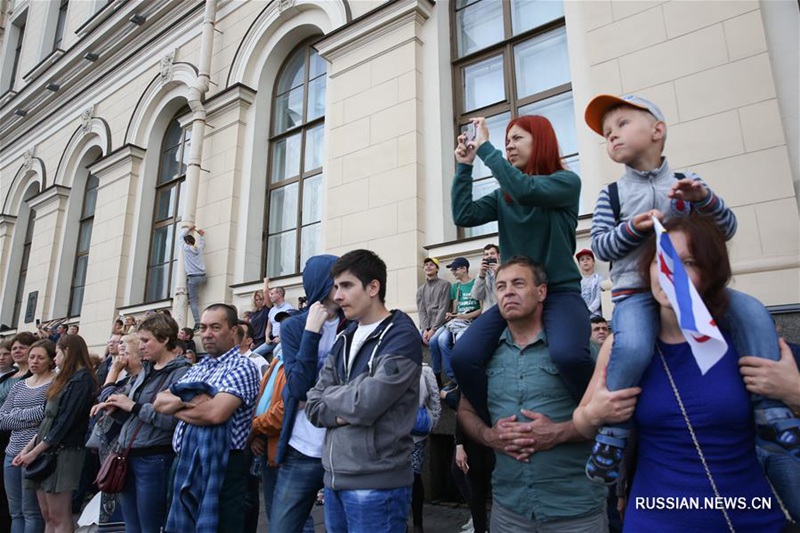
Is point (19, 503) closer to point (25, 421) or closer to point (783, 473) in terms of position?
point (25, 421)

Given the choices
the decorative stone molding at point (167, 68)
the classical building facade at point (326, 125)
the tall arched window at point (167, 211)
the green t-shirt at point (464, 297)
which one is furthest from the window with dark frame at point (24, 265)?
the green t-shirt at point (464, 297)

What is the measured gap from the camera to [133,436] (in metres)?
3.15

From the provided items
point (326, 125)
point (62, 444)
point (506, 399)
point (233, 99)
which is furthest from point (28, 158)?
point (506, 399)

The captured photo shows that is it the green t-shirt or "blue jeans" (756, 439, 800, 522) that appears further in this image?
the green t-shirt

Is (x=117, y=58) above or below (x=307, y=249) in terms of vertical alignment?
above

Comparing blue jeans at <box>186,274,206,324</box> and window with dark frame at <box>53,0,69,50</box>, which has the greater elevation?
window with dark frame at <box>53,0,69,50</box>

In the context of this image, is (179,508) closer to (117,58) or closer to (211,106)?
(211,106)

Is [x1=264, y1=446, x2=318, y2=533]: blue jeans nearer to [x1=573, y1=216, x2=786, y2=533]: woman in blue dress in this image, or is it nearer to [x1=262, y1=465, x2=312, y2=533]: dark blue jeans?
[x1=262, y1=465, x2=312, y2=533]: dark blue jeans

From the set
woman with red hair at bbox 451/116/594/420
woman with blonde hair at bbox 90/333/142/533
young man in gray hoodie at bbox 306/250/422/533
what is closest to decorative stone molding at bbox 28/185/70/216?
woman with blonde hair at bbox 90/333/142/533

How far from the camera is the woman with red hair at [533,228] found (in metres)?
2.00

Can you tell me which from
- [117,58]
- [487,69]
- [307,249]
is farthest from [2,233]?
[487,69]

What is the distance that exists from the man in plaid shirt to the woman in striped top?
189 cm

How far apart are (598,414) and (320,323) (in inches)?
58.4

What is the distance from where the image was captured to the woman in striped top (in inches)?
156
